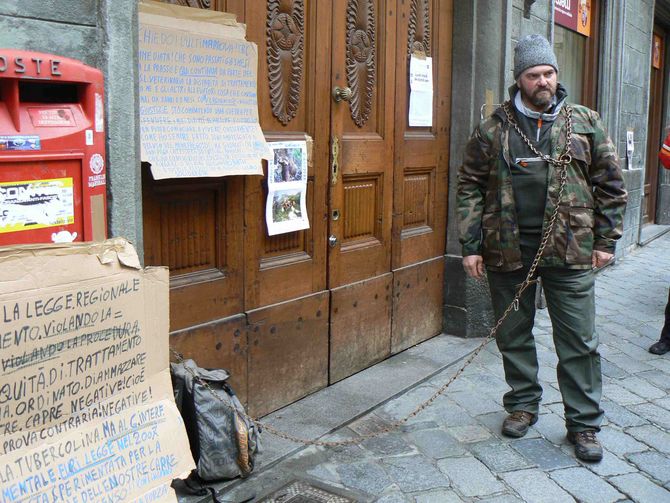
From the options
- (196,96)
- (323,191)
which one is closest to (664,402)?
(323,191)

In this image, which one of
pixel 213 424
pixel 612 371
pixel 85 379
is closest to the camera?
pixel 85 379

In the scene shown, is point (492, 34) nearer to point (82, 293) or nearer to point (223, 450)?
point (223, 450)

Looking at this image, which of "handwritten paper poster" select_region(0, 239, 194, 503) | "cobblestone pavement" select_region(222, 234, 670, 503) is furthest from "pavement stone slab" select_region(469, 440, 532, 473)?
"handwritten paper poster" select_region(0, 239, 194, 503)

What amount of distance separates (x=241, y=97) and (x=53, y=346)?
1.82 m

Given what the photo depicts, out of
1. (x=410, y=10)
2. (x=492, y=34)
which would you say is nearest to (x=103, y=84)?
(x=410, y=10)

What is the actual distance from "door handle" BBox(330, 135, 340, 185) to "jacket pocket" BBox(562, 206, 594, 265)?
137 cm

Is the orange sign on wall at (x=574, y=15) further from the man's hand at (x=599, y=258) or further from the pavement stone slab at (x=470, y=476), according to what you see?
the pavement stone slab at (x=470, y=476)

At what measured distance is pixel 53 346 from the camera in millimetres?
2285

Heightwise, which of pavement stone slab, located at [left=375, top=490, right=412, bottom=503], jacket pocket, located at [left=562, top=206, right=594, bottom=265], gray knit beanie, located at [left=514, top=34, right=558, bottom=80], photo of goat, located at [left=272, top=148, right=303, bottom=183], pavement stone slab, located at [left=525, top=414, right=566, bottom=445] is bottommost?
pavement stone slab, located at [left=375, top=490, right=412, bottom=503]

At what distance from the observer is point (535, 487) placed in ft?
11.5

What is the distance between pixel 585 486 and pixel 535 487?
226mm

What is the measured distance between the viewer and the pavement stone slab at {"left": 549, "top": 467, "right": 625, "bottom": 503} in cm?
341

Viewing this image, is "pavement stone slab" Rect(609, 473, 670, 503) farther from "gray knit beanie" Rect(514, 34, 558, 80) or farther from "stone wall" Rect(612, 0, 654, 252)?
"stone wall" Rect(612, 0, 654, 252)

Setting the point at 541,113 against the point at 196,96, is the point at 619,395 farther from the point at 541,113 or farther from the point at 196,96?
the point at 196,96
